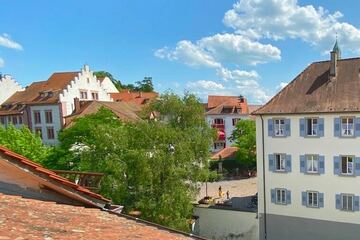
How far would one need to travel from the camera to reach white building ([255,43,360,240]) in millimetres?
22906

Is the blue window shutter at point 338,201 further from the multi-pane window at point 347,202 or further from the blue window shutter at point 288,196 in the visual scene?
the blue window shutter at point 288,196

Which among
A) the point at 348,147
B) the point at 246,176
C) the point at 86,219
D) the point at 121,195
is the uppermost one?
the point at 86,219

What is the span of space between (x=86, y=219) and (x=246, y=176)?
4348 cm

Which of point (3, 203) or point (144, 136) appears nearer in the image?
point (3, 203)

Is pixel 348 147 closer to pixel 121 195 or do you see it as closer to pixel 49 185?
pixel 121 195

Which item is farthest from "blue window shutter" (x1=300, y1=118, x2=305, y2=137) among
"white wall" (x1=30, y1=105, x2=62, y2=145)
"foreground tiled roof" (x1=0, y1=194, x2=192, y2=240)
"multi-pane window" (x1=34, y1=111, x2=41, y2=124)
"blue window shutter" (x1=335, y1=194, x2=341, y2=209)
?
"multi-pane window" (x1=34, y1=111, x2=41, y2=124)

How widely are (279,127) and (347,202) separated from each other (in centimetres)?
612

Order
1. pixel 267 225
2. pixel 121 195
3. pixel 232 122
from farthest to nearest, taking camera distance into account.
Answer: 1. pixel 232 122
2. pixel 267 225
3. pixel 121 195

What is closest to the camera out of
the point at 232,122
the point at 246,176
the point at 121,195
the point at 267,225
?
the point at 121,195

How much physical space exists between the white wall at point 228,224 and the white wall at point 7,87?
3742cm

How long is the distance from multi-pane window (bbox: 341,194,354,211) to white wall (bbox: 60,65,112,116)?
3369cm

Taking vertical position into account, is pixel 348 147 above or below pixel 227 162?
above

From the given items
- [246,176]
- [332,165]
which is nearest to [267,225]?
[332,165]

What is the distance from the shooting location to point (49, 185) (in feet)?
21.5
